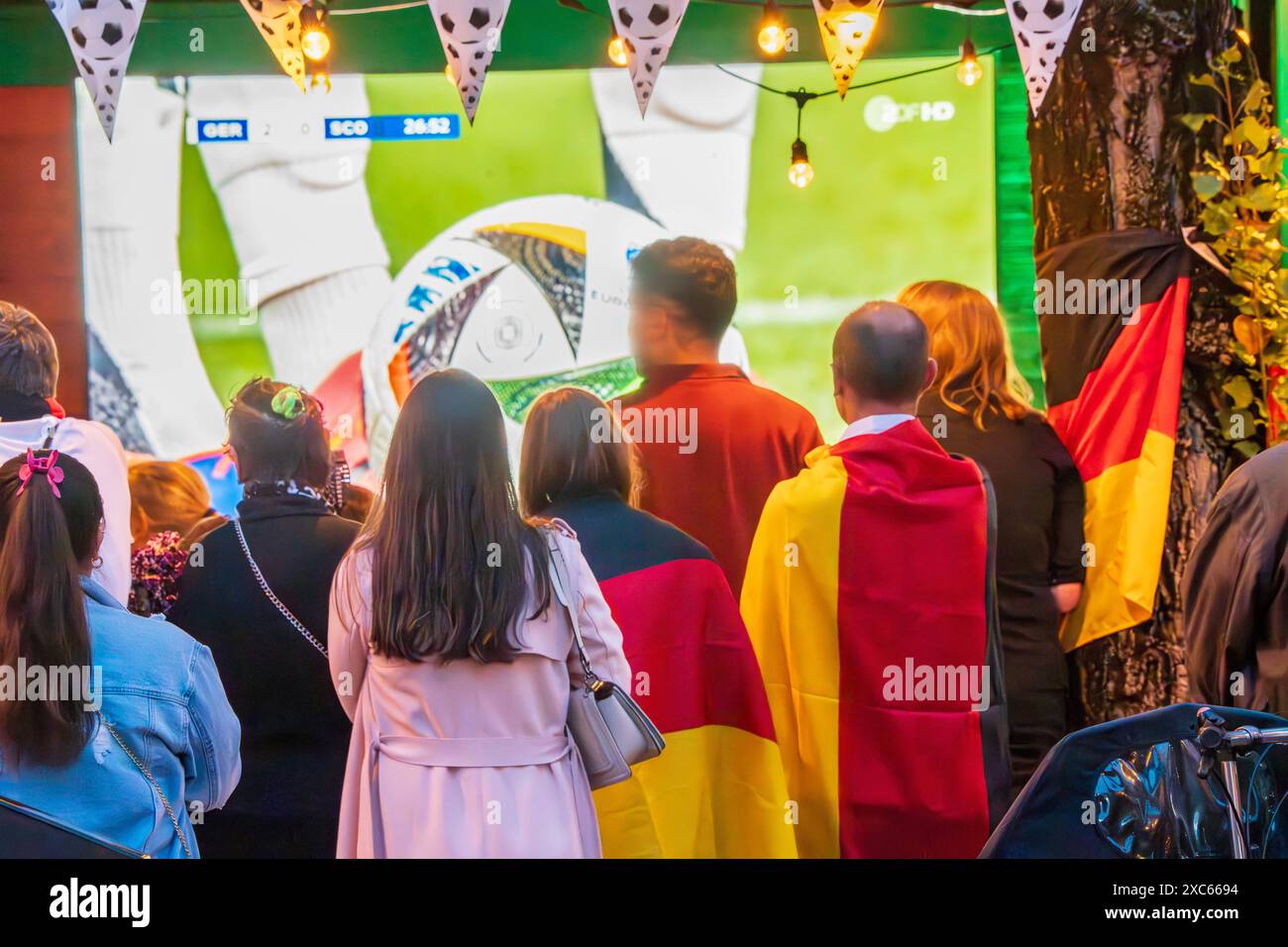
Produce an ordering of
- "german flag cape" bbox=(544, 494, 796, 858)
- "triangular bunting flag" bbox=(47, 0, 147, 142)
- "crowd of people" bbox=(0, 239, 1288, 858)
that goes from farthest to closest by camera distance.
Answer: "triangular bunting flag" bbox=(47, 0, 147, 142) < "german flag cape" bbox=(544, 494, 796, 858) < "crowd of people" bbox=(0, 239, 1288, 858)

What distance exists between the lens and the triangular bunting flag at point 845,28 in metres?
3.20

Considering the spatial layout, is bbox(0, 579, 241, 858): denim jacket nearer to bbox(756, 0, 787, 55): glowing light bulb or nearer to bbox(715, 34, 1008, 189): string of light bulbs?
bbox(756, 0, 787, 55): glowing light bulb

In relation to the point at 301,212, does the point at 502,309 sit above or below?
below

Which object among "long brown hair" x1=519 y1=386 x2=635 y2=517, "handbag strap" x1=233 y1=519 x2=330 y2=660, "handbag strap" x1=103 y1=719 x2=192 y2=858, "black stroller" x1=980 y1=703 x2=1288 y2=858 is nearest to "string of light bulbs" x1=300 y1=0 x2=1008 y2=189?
"long brown hair" x1=519 y1=386 x2=635 y2=517

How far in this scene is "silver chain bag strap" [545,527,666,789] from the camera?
2523mm

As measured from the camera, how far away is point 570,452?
2842 mm

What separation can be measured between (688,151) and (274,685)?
308 centimetres

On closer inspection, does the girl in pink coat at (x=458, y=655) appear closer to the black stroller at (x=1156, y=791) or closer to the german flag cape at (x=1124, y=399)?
the black stroller at (x=1156, y=791)

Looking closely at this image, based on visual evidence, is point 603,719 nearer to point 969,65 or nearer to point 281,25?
point 281,25

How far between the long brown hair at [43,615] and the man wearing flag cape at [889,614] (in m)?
1.48

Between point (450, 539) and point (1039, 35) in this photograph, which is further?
point (1039, 35)

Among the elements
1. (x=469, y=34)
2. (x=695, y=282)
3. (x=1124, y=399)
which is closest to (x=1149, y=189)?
(x=1124, y=399)

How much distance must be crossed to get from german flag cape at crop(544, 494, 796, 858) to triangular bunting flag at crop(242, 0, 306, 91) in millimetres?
1421

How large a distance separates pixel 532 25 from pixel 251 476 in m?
2.92
